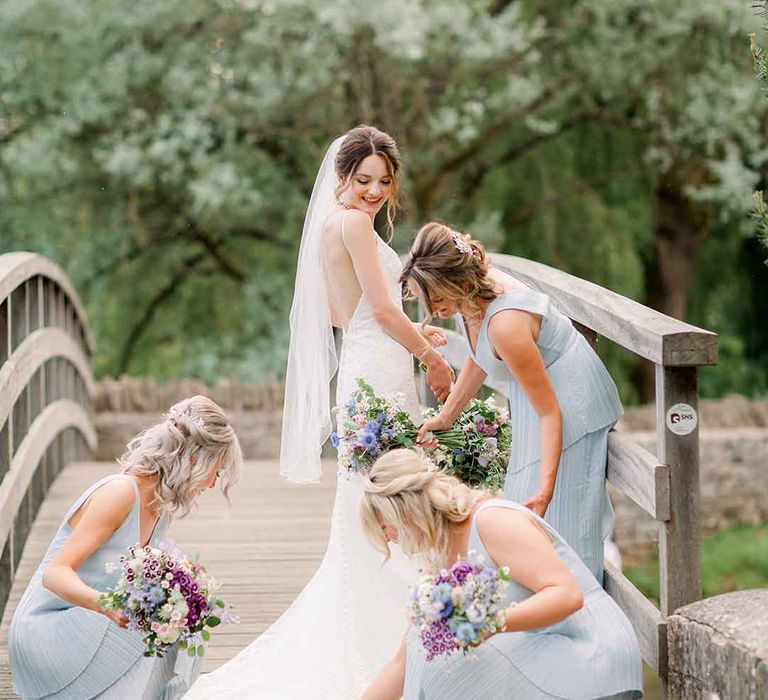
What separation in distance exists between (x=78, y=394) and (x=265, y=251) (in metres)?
3.48

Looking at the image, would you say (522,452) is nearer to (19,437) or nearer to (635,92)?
(19,437)

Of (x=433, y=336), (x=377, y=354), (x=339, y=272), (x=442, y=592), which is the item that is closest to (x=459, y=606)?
(x=442, y=592)

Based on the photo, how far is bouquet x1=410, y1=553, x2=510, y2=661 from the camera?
2.58 metres

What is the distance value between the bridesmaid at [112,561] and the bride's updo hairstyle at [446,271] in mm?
630

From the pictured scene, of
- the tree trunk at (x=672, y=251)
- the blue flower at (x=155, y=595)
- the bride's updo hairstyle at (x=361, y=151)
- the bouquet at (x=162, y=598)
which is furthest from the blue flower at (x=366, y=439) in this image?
the tree trunk at (x=672, y=251)

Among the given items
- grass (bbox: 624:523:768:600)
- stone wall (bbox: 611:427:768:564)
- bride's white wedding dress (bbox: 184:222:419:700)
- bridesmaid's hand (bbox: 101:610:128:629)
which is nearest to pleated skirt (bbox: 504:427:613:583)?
bride's white wedding dress (bbox: 184:222:419:700)

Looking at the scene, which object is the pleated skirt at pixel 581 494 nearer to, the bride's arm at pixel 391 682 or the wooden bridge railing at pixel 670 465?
the wooden bridge railing at pixel 670 465

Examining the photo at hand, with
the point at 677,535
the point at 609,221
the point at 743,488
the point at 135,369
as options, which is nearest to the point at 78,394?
the point at 135,369

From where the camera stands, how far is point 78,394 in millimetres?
8922

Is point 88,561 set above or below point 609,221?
below

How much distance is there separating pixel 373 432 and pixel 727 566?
8015 millimetres

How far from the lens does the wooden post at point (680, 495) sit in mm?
3020

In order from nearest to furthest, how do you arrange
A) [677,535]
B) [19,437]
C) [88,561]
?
[677,535]
[88,561]
[19,437]

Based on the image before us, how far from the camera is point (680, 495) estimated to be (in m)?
3.05
